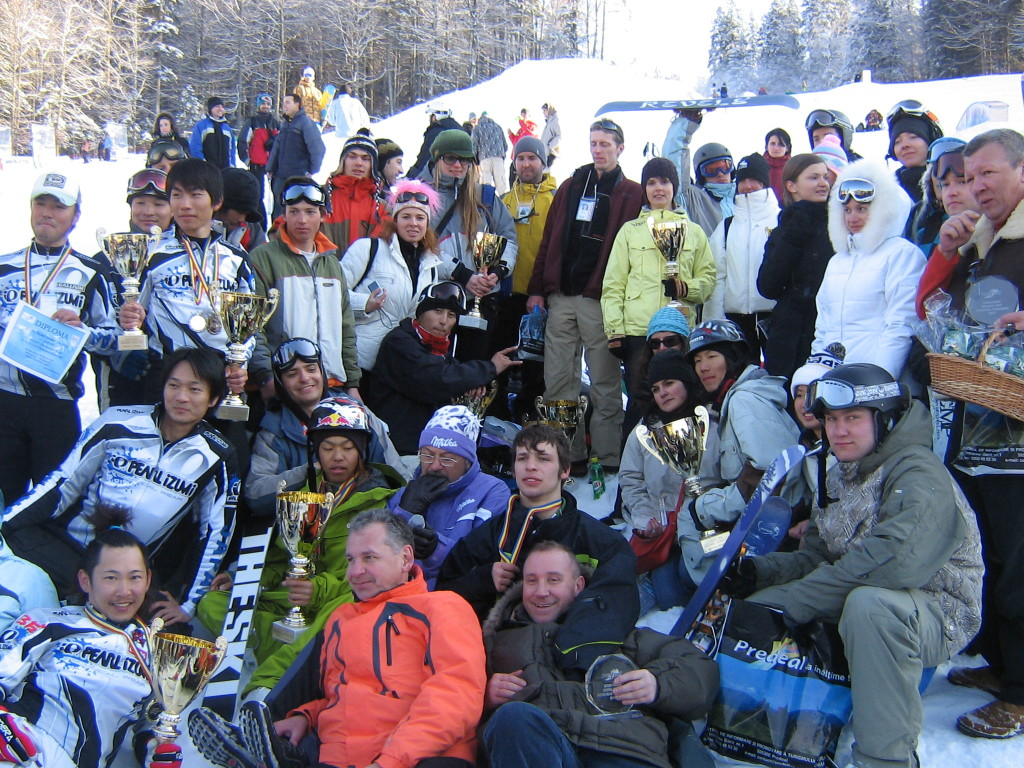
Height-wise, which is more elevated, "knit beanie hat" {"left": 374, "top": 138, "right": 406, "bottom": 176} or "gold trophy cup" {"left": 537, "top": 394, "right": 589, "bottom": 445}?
"knit beanie hat" {"left": 374, "top": 138, "right": 406, "bottom": 176}

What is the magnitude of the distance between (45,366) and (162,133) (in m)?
10.7

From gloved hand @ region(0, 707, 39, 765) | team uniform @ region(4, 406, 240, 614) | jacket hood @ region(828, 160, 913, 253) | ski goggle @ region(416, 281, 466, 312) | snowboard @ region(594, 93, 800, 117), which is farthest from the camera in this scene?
snowboard @ region(594, 93, 800, 117)

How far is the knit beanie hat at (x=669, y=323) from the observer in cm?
473

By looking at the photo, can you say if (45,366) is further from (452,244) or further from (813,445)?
(813,445)

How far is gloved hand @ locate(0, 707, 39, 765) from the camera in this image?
97.6 inches

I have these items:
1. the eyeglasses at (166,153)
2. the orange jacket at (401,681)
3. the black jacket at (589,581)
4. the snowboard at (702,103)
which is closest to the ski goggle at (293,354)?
the black jacket at (589,581)

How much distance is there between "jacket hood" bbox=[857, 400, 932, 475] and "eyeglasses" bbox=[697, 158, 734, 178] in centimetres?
394

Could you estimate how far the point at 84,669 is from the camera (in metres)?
→ 2.87

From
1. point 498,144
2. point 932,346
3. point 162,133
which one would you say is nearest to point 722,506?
point 932,346

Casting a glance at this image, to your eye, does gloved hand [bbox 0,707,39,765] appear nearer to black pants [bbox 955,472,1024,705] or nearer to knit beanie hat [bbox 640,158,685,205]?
black pants [bbox 955,472,1024,705]

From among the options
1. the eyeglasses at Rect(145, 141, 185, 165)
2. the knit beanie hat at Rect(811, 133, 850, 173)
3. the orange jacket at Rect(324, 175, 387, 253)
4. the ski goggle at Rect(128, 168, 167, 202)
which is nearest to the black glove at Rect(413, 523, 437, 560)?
the ski goggle at Rect(128, 168, 167, 202)

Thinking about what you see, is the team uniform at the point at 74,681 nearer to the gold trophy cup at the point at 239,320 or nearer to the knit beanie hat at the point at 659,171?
the gold trophy cup at the point at 239,320

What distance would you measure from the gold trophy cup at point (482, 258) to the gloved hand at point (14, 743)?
3290 millimetres

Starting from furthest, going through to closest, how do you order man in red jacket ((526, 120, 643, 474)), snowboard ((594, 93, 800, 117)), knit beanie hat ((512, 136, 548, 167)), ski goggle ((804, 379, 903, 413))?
snowboard ((594, 93, 800, 117))
knit beanie hat ((512, 136, 548, 167))
man in red jacket ((526, 120, 643, 474))
ski goggle ((804, 379, 903, 413))
